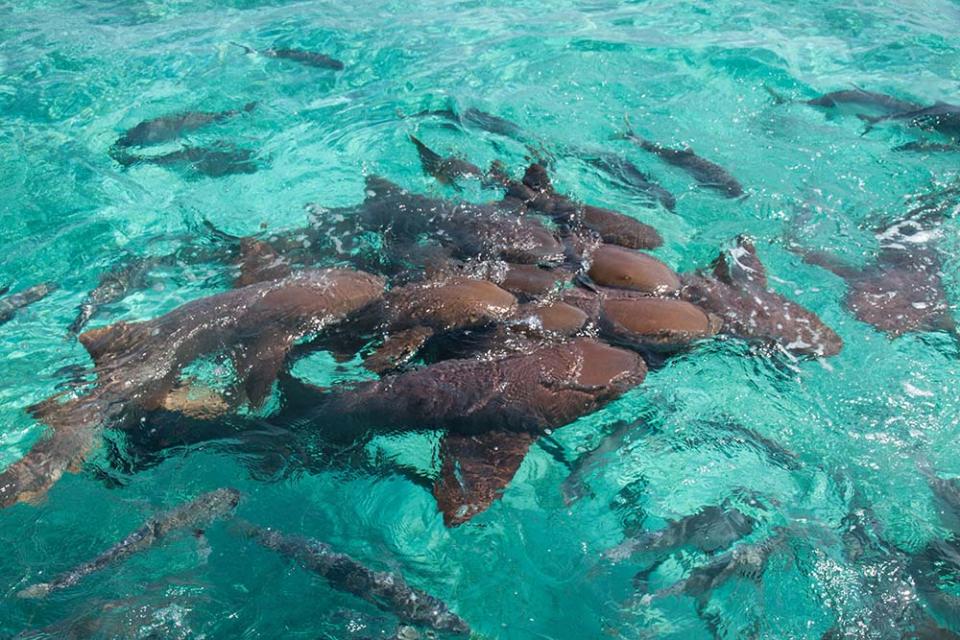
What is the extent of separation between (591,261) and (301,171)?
13.9 ft

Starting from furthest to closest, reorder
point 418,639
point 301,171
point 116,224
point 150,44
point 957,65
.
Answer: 1. point 150,44
2. point 957,65
3. point 301,171
4. point 116,224
5. point 418,639

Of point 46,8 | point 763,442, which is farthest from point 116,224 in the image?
point 46,8

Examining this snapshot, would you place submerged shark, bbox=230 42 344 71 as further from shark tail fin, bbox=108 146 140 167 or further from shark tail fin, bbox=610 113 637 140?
shark tail fin, bbox=610 113 637 140

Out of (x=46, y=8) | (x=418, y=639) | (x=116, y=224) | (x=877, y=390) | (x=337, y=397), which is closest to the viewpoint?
(x=418, y=639)

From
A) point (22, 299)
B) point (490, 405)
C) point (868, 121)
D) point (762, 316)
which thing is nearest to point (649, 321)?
point (762, 316)

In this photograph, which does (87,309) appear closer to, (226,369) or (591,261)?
(226,369)

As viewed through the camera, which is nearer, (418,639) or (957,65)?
(418,639)

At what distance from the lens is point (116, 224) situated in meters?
7.67

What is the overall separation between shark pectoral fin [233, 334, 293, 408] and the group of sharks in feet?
0.05

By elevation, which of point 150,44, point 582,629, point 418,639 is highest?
point 150,44

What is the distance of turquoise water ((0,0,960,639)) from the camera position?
4.15m

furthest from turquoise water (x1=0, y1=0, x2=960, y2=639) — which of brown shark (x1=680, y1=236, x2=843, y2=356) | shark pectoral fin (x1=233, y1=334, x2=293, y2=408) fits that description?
shark pectoral fin (x1=233, y1=334, x2=293, y2=408)

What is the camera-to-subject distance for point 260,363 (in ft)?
16.2

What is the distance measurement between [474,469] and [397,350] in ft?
3.27
